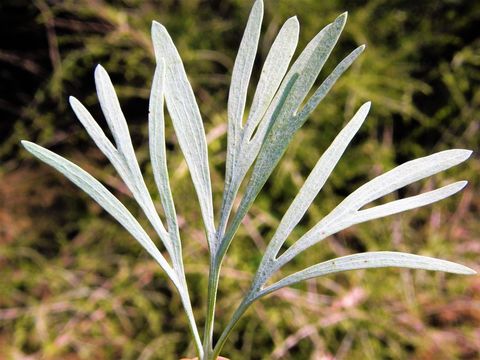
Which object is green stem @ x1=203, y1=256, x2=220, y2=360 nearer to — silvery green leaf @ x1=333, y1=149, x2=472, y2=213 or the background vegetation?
silvery green leaf @ x1=333, y1=149, x2=472, y2=213

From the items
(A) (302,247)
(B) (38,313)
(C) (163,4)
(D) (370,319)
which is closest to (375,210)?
(A) (302,247)

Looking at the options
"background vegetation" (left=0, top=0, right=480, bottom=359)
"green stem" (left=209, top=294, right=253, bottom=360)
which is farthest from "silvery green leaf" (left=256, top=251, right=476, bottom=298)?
"background vegetation" (left=0, top=0, right=480, bottom=359)

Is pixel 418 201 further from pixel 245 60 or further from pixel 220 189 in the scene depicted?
pixel 220 189

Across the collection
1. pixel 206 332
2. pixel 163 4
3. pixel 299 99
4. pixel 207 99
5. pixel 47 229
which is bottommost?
pixel 206 332

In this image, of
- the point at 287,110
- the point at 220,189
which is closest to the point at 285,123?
the point at 287,110

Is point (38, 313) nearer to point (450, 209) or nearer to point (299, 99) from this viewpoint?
point (450, 209)

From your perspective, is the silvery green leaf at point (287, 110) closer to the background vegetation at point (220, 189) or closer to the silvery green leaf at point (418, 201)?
the silvery green leaf at point (418, 201)

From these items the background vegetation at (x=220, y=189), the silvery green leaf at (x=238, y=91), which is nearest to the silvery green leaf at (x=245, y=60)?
the silvery green leaf at (x=238, y=91)
